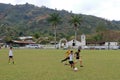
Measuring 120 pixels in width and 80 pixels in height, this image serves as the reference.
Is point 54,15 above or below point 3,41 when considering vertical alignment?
above

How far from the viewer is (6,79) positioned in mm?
16625

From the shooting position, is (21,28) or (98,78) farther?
(21,28)

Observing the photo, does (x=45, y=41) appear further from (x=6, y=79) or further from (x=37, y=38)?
(x=6, y=79)

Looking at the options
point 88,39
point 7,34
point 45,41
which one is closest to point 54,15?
point 45,41

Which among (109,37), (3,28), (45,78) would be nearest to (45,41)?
(109,37)

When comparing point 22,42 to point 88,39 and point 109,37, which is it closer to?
point 88,39

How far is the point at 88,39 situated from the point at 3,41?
39.1 metres

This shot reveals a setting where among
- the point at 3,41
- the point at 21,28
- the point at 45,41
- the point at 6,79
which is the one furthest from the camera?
the point at 21,28

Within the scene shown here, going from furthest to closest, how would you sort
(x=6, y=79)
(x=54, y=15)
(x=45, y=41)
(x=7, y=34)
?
(x=7, y=34) → (x=45, y=41) → (x=54, y=15) → (x=6, y=79)

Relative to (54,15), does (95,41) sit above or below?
below

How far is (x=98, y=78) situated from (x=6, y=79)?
4715mm

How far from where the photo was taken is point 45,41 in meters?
144

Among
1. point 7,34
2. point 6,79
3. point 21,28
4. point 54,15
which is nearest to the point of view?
point 6,79

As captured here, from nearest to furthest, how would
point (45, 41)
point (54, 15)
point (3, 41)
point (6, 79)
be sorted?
point (6, 79)
point (54, 15)
point (45, 41)
point (3, 41)
